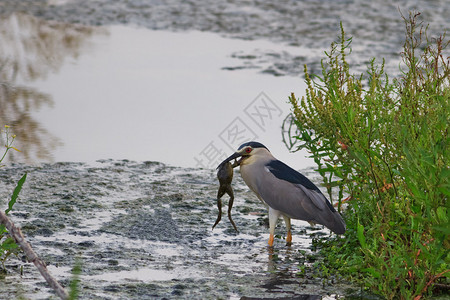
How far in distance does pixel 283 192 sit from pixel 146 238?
3.23ft

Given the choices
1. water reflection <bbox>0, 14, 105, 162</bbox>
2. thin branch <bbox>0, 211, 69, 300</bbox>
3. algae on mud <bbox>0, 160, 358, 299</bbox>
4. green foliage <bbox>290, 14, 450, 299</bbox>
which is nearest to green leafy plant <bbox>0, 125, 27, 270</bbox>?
algae on mud <bbox>0, 160, 358, 299</bbox>

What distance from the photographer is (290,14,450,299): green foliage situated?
4227mm

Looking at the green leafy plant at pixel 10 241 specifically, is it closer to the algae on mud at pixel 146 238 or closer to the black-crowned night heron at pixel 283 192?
the algae on mud at pixel 146 238

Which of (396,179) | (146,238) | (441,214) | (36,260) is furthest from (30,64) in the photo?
(36,260)

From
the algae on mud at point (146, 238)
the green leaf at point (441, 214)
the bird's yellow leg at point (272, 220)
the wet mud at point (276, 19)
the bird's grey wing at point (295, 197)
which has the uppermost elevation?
the wet mud at point (276, 19)

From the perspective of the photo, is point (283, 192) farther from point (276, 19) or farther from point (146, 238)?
point (276, 19)

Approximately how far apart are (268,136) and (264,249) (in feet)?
10.2

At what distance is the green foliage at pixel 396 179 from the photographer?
13.9ft

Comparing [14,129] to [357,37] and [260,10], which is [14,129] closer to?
[357,37]

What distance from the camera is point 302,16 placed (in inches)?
565

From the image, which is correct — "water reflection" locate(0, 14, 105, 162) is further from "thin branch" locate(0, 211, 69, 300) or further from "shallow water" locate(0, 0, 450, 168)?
"thin branch" locate(0, 211, 69, 300)

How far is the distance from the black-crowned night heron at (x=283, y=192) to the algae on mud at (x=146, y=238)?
25 cm

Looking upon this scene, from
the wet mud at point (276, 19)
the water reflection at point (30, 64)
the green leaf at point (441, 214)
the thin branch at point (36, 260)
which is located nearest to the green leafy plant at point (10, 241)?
the thin branch at point (36, 260)

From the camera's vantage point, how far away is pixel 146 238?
229 inches
